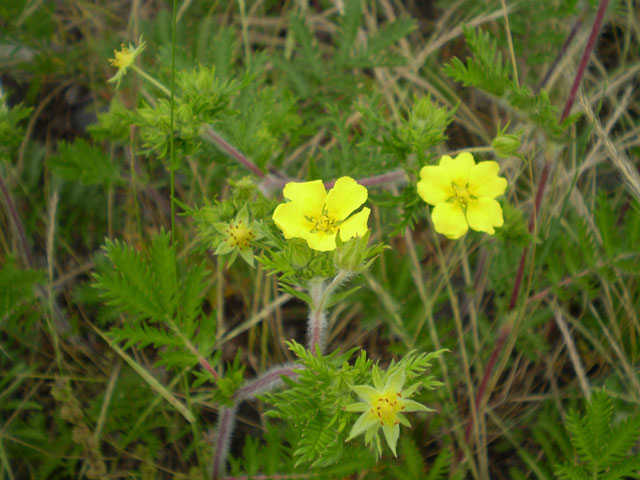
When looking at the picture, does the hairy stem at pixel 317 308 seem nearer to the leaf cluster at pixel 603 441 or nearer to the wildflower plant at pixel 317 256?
the wildflower plant at pixel 317 256

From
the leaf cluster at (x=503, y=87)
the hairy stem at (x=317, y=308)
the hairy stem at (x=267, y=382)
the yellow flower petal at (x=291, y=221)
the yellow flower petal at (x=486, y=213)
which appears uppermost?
the leaf cluster at (x=503, y=87)

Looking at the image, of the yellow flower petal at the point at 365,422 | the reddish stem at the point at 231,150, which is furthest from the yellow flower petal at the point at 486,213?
the reddish stem at the point at 231,150

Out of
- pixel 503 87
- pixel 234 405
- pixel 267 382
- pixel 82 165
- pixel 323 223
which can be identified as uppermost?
pixel 503 87

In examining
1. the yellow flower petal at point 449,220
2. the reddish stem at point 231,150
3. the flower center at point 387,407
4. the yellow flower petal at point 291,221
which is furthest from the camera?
the reddish stem at point 231,150

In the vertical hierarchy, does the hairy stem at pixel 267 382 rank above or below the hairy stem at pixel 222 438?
above

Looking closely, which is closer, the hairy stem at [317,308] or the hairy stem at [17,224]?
the hairy stem at [317,308]

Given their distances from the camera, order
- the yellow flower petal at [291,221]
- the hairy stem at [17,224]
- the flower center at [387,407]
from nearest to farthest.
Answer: the flower center at [387,407] → the yellow flower petal at [291,221] → the hairy stem at [17,224]

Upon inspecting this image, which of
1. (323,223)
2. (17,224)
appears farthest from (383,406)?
(17,224)

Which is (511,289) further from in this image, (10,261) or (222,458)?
(10,261)

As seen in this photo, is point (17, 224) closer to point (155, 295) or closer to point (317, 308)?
point (155, 295)
